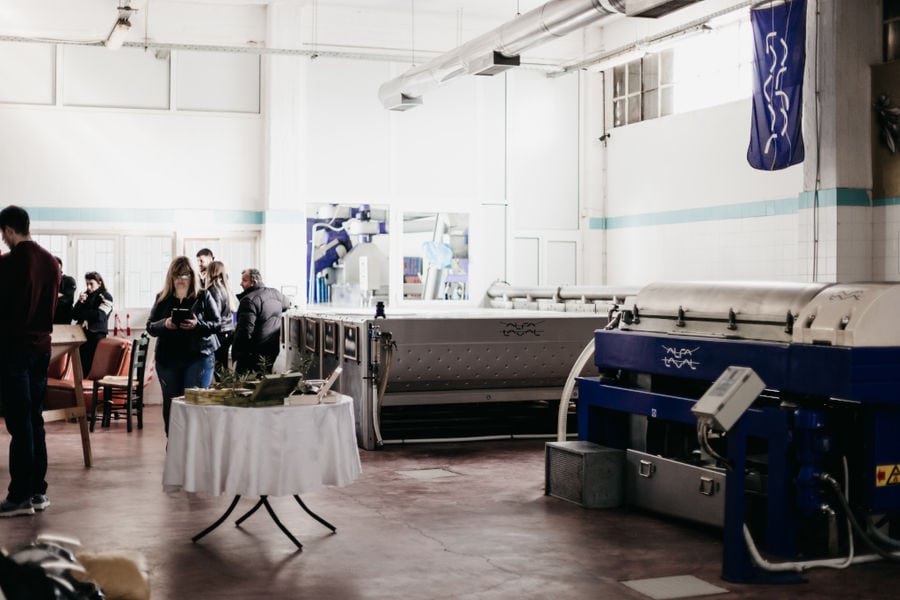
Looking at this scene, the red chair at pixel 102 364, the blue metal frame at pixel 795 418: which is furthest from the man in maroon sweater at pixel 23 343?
the red chair at pixel 102 364

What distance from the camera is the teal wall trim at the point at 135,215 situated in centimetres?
1277

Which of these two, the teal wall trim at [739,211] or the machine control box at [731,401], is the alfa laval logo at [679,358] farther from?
the teal wall trim at [739,211]

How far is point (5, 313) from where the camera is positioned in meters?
5.94

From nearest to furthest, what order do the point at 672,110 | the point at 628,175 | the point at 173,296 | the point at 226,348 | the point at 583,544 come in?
1. the point at 583,544
2. the point at 173,296
3. the point at 226,348
4. the point at 672,110
5. the point at 628,175

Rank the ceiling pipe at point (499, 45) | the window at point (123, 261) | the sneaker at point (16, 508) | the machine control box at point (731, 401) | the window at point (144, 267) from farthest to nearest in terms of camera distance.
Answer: the window at point (144, 267) < the window at point (123, 261) < the ceiling pipe at point (499, 45) < the sneaker at point (16, 508) < the machine control box at point (731, 401)

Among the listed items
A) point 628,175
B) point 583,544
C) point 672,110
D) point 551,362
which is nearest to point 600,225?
point 628,175

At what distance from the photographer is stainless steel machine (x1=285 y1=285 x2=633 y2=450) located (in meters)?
8.76

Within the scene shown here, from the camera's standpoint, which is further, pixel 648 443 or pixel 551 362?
pixel 551 362

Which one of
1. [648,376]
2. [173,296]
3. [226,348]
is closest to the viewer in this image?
[648,376]

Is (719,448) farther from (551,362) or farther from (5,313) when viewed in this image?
(5,313)

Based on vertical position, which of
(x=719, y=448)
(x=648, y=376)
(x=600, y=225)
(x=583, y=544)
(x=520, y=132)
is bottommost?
(x=583, y=544)

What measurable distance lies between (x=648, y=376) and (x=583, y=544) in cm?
134

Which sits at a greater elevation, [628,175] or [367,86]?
[367,86]

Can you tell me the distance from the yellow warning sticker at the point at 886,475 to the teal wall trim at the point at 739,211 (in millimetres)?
5288
